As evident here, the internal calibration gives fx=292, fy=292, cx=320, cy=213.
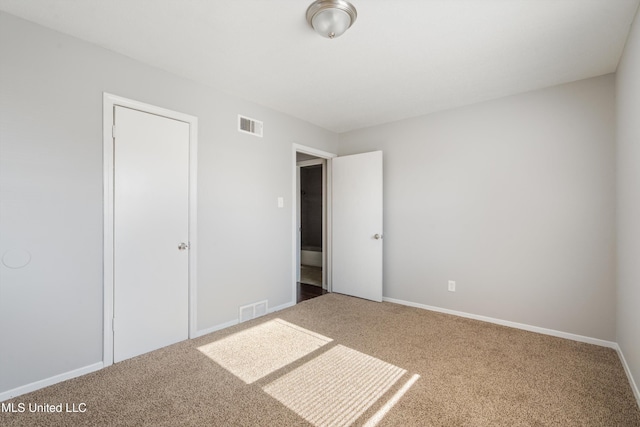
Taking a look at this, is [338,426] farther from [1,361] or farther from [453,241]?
[453,241]

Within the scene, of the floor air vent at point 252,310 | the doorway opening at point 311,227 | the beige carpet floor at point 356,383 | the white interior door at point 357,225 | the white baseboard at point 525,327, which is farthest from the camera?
the doorway opening at point 311,227

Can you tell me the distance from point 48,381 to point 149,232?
1190 mm

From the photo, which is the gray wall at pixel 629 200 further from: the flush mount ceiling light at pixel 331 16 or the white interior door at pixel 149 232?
the white interior door at pixel 149 232

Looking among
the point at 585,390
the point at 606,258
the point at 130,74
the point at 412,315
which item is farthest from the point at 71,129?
the point at 606,258

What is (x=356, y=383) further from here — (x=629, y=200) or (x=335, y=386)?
(x=629, y=200)

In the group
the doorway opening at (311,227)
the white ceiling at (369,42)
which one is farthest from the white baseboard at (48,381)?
the white ceiling at (369,42)

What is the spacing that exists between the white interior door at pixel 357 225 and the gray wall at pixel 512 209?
0.17 m

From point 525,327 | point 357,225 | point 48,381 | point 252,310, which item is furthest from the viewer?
point 357,225

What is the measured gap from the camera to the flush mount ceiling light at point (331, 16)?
1.77 m

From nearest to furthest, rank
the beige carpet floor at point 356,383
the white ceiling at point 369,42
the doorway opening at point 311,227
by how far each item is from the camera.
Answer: the beige carpet floor at point 356,383
the white ceiling at point 369,42
the doorway opening at point 311,227

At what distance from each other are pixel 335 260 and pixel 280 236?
45.3 inches

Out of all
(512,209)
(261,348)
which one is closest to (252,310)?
(261,348)

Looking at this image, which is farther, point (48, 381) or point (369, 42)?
point (369, 42)

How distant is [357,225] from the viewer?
425cm
